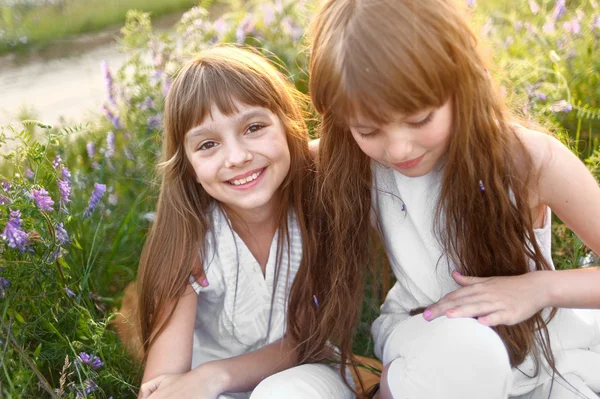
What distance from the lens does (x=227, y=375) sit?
1.99 meters


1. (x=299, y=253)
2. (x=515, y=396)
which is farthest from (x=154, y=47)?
(x=515, y=396)

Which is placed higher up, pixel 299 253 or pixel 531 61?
pixel 531 61

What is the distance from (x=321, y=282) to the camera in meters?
2.08

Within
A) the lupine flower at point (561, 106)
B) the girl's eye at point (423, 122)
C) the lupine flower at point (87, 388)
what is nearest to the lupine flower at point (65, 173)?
the lupine flower at point (87, 388)

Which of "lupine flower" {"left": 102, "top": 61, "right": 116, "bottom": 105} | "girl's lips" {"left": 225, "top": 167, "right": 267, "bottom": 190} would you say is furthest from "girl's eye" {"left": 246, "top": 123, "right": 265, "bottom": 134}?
"lupine flower" {"left": 102, "top": 61, "right": 116, "bottom": 105}

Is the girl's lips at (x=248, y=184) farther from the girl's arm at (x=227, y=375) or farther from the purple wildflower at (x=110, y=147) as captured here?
the purple wildflower at (x=110, y=147)

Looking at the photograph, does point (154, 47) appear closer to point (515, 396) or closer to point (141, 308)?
point (141, 308)

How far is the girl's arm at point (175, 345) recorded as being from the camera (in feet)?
6.56

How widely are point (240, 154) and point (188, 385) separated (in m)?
0.59

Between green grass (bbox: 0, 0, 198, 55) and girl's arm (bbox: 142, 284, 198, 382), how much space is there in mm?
3147

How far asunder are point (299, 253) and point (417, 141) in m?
0.59

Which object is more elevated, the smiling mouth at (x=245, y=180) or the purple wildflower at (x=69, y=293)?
the smiling mouth at (x=245, y=180)

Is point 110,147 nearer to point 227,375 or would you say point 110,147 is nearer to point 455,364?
point 227,375

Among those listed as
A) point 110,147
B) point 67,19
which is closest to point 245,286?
point 110,147
